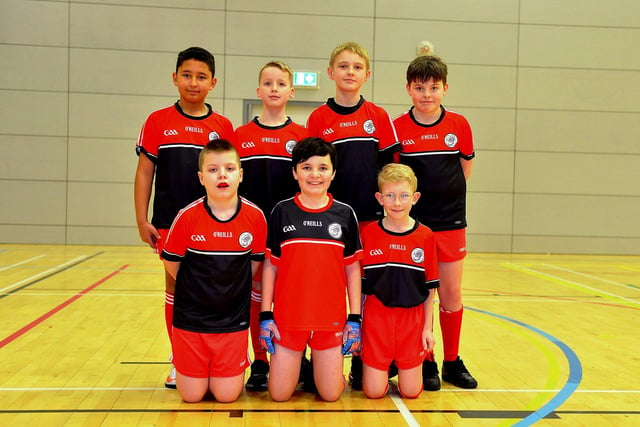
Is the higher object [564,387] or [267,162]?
[267,162]

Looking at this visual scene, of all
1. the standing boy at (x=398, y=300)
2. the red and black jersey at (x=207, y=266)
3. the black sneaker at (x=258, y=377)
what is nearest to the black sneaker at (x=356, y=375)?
the standing boy at (x=398, y=300)

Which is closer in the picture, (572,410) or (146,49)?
(572,410)

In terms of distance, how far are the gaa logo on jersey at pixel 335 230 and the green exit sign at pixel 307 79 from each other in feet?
25.9

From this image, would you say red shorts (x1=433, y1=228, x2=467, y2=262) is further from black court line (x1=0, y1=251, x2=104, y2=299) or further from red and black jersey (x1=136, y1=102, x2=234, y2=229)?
black court line (x1=0, y1=251, x2=104, y2=299)

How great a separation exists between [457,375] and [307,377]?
83 cm

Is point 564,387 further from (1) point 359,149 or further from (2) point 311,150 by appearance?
(2) point 311,150

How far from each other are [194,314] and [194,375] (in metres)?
0.29

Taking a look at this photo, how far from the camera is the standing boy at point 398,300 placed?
10.6 feet

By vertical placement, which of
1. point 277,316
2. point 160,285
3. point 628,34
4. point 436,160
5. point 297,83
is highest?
point 628,34

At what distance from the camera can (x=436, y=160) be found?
3461mm

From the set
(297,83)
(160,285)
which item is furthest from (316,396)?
(297,83)

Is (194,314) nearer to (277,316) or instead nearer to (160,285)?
(277,316)

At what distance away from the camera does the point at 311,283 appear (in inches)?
123

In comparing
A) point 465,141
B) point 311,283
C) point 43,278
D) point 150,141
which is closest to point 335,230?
point 311,283
